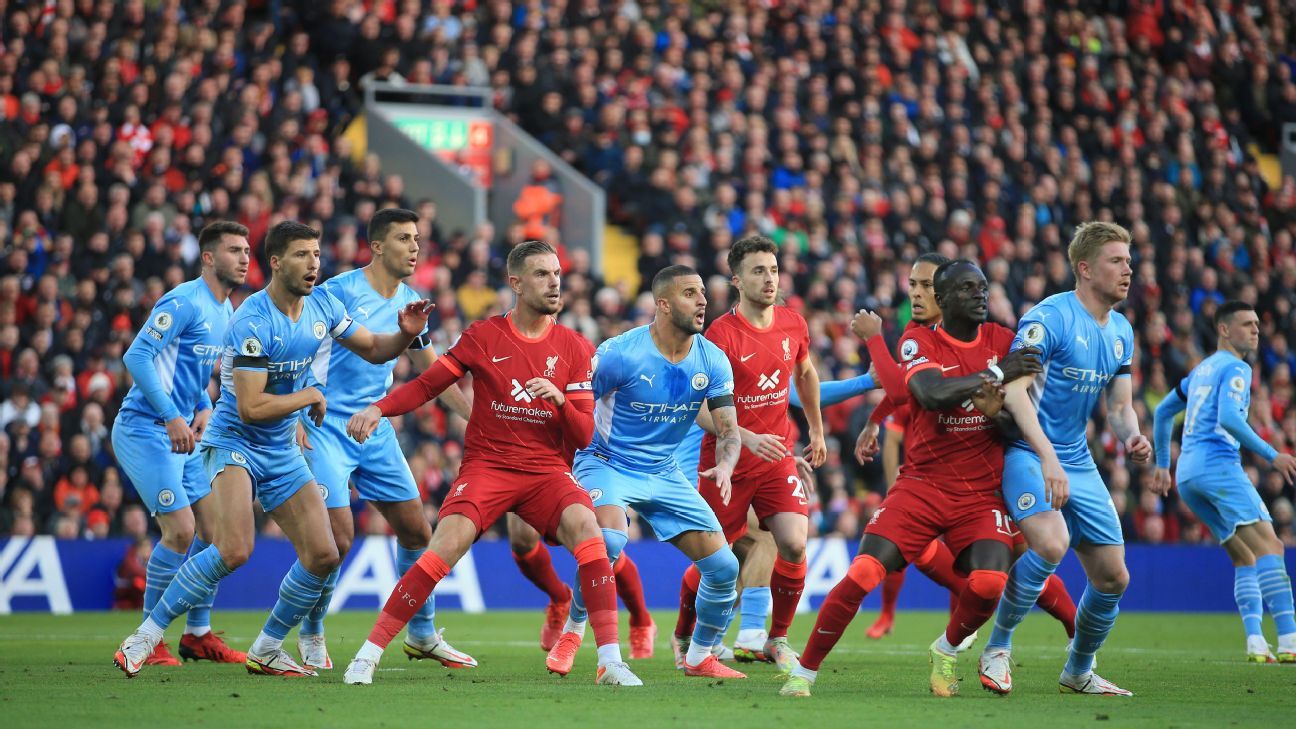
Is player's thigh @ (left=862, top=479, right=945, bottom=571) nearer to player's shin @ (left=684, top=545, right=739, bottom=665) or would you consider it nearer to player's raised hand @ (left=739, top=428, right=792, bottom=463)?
player's raised hand @ (left=739, top=428, right=792, bottom=463)

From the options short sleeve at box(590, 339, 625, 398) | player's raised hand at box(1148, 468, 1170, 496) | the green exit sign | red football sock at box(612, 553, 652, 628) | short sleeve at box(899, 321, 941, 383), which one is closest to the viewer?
short sleeve at box(899, 321, 941, 383)

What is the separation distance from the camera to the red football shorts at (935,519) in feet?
28.9

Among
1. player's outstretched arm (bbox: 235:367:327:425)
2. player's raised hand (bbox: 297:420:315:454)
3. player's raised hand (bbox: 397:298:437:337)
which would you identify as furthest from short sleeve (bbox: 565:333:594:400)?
player's raised hand (bbox: 297:420:315:454)

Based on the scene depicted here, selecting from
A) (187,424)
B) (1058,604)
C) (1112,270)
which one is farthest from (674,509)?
(187,424)

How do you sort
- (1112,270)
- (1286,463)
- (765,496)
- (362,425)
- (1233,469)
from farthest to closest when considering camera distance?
(1233,469), (1286,463), (765,496), (1112,270), (362,425)

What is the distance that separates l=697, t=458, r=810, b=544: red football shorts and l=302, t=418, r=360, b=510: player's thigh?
242 centimetres

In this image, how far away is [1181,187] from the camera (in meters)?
28.0

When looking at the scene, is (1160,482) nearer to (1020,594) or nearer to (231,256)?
(1020,594)

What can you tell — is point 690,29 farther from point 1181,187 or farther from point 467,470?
point 467,470

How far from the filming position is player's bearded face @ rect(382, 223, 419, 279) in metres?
10.8

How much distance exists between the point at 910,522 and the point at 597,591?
178cm

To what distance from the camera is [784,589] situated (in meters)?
11.1

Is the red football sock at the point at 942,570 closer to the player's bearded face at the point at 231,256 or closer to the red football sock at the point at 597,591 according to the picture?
the red football sock at the point at 597,591

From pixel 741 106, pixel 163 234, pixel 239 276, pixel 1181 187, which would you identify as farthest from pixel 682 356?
pixel 1181 187
